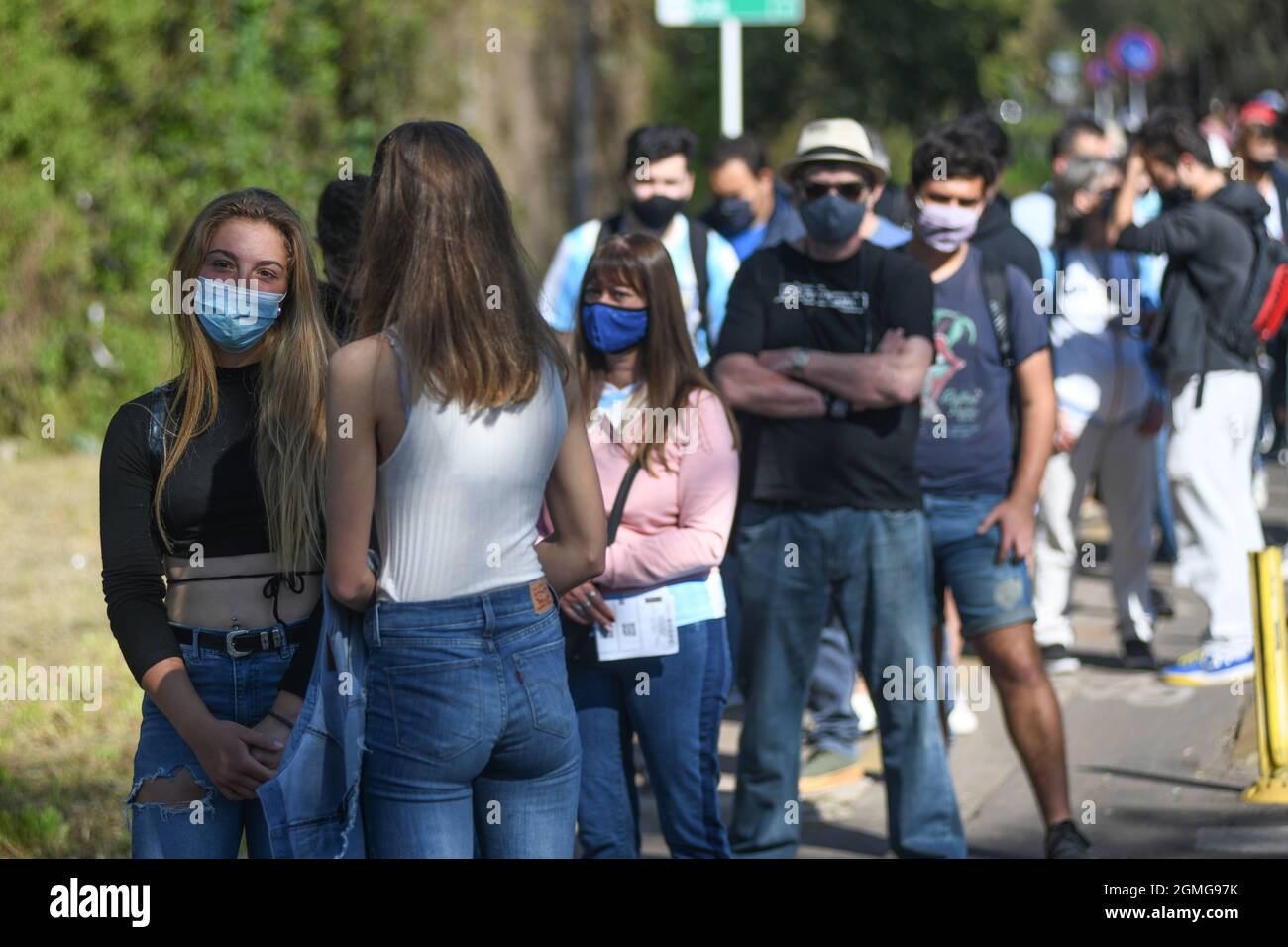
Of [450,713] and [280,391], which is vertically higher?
[280,391]

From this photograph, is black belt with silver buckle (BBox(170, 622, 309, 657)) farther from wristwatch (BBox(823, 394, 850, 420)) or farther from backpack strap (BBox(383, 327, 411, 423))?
wristwatch (BBox(823, 394, 850, 420))

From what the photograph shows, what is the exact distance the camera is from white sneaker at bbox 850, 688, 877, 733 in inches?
280

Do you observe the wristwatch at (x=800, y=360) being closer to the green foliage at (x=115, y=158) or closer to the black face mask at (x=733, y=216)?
the black face mask at (x=733, y=216)

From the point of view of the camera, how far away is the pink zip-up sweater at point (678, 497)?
180 inches

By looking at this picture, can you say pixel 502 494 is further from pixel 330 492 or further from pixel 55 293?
pixel 55 293

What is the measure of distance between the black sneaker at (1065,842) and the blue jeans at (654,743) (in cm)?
125

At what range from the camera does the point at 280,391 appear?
341 cm

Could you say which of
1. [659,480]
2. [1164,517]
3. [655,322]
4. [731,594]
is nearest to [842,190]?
[655,322]

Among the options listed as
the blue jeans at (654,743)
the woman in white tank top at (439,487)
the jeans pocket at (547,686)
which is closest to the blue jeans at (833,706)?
the blue jeans at (654,743)

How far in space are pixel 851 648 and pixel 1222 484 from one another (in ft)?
10.2

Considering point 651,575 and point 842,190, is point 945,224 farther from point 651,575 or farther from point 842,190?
point 651,575

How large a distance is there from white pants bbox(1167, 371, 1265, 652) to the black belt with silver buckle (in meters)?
5.19

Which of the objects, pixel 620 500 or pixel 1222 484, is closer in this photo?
pixel 620 500
